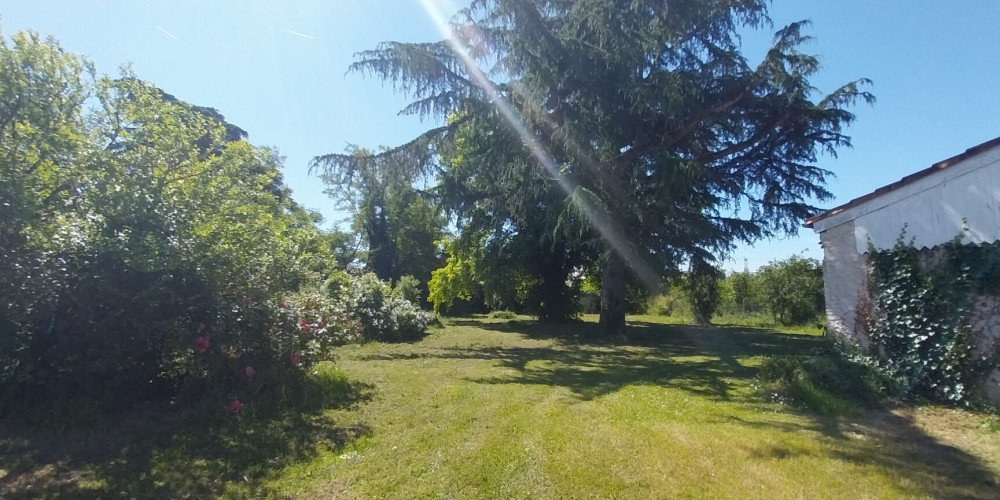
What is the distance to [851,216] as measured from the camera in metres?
8.31

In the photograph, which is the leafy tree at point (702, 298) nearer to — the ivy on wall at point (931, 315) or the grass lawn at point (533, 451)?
the ivy on wall at point (931, 315)

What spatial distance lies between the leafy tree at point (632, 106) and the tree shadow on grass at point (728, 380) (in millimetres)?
3050

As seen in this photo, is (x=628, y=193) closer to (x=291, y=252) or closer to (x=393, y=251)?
(x=291, y=252)

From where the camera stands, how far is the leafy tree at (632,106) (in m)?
15.0

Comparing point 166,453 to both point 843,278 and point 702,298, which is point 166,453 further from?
point 702,298

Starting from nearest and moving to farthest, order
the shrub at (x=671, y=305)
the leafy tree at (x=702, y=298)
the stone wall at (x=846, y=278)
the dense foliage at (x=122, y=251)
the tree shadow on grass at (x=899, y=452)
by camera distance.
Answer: the tree shadow on grass at (x=899, y=452)
the dense foliage at (x=122, y=251)
the stone wall at (x=846, y=278)
the leafy tree at (x=702, y=298)
the shrub at (x=671, y=305)

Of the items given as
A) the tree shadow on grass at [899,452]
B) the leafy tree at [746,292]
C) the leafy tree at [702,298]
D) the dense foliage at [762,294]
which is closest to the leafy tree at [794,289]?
the dense foliage at [762,294]

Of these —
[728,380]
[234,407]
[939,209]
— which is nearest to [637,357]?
[728,380]

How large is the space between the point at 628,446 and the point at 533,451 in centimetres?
98

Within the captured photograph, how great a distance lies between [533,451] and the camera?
17.3 feet

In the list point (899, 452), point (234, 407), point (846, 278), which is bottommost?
point (899, 452)

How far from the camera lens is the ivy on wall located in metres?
6.68

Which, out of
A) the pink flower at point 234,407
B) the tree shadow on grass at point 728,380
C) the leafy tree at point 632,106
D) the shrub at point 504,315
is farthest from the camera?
the shrub at point 504,315

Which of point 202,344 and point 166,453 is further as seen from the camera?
point 202,344
